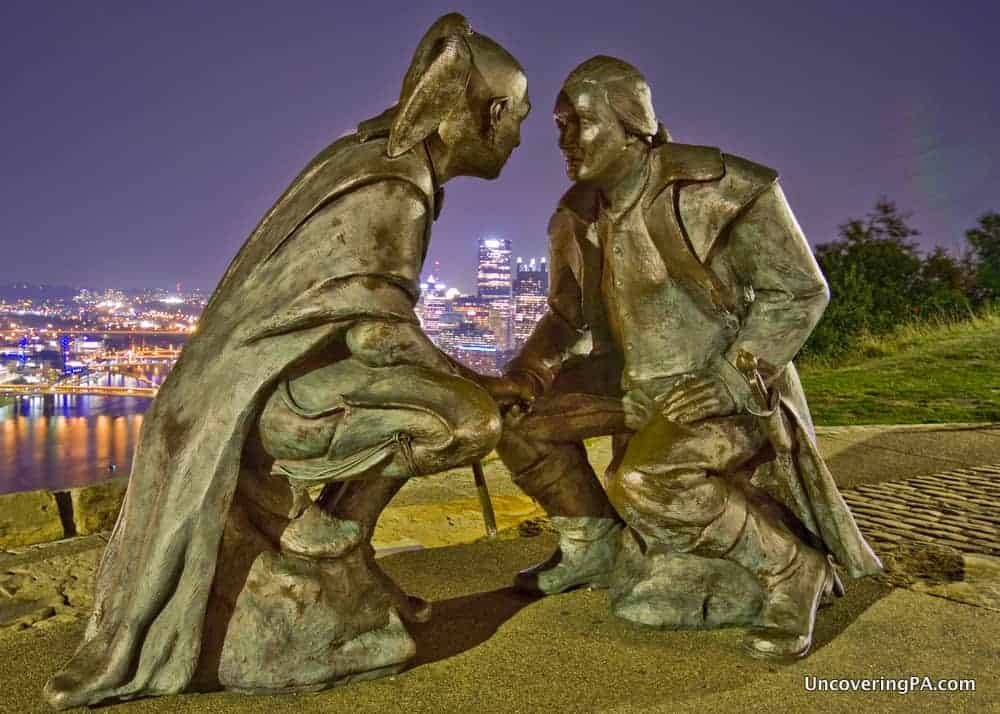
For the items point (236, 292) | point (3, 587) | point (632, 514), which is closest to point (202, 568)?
point (236, 292)

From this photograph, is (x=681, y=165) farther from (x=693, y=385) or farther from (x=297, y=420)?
(x=297, y=420)

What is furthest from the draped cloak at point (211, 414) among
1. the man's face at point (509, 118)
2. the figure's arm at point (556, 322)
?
the figure's arm at point (556, 322)

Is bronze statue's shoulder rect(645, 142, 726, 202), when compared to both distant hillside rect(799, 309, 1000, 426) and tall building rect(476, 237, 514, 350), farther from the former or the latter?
distant hillside rect(799, 309, 1000, 426)

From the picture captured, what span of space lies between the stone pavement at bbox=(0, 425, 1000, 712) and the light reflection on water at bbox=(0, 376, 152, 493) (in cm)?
53

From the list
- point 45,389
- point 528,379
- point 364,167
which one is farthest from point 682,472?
point 45,389

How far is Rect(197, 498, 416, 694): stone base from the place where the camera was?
280 centimetres

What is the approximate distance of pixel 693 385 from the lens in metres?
3.28

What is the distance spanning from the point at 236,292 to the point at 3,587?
1969mm

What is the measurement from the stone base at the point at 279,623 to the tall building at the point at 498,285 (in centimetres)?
153

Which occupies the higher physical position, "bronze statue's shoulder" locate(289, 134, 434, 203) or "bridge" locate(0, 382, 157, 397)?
"bronze statue's shoulder" locate(289, 134, 434, 203)

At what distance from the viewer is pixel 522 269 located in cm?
446

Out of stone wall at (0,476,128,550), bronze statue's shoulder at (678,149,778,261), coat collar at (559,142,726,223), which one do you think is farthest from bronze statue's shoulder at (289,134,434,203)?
stone wall at (0,476,128,550)

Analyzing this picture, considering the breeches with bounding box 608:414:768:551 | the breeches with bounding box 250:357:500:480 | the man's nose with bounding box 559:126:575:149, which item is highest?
→ the man's nose with bounding box 559:126:575:149

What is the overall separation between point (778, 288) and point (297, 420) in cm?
162
